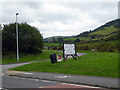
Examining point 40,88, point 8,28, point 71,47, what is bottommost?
point 40,88

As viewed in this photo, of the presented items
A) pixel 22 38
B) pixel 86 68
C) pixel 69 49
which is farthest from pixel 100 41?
pixel 86 68

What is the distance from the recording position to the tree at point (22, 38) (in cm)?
4844

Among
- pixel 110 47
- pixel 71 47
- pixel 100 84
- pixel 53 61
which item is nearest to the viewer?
pixel 100 84

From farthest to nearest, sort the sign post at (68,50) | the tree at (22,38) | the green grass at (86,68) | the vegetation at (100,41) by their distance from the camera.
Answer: the vegetation at (100,41)
the tree at (22,38)
the sign post at (68,50)
the green grass at (86,68)

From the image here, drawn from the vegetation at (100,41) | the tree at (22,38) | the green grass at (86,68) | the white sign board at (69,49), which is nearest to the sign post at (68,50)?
the white sign board at (69,49)

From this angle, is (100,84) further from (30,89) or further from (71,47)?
(71,47)

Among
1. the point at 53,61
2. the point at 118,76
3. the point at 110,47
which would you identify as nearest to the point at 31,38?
the point at 110,47

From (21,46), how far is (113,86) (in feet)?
134

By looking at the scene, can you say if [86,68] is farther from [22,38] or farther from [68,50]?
[22,38]

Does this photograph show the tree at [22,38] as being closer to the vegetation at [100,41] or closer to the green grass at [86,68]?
the vegetation at [100,41]

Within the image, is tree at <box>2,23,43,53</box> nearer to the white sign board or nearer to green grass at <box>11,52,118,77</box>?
the white sign board

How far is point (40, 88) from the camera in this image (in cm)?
1054

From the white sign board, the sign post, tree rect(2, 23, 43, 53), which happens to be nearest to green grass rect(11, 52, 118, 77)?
the sign post

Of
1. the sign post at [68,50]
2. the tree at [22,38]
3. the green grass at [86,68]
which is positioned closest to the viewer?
the green grass at [86,68]
